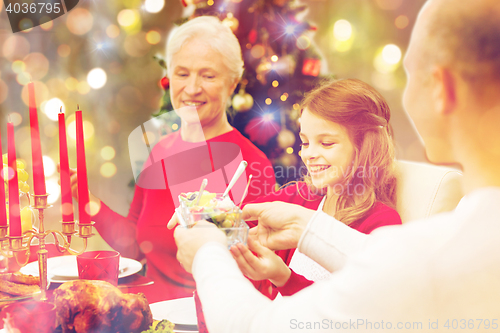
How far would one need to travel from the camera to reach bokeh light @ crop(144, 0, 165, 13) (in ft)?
4.43

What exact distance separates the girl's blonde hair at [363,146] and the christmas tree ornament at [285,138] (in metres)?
0.16

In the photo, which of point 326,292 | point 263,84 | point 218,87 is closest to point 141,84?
point 218,87

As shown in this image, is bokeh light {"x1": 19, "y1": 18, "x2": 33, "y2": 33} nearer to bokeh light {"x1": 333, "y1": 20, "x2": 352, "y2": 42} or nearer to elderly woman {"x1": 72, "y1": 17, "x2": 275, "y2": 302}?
elderly woman {"x1": 72, "y1": 17, "x2": 275, "y2": 302}

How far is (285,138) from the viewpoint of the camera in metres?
1.24

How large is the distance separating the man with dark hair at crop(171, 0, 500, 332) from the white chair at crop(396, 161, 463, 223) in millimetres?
411

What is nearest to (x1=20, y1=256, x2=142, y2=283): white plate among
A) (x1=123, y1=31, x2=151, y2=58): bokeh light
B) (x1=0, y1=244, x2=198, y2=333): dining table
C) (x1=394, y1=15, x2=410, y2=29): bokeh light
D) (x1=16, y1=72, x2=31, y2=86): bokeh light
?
(x1=0, y1=244, x2=198, y2=333): dining table

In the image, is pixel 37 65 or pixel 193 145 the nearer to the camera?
pixel 193 145

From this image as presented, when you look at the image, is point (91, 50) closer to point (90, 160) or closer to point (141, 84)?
point (141, 84)

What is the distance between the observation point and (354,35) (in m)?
1.25

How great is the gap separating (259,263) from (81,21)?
51.8 inches

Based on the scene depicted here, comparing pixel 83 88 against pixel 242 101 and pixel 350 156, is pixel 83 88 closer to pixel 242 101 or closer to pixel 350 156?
pixel 242 101

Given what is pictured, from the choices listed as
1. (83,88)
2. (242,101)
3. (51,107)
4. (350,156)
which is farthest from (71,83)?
(350,156)

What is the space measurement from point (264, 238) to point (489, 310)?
0.67 meters

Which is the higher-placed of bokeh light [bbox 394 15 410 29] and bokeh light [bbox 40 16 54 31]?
bokeh light [bbox 40 16 54 31]
